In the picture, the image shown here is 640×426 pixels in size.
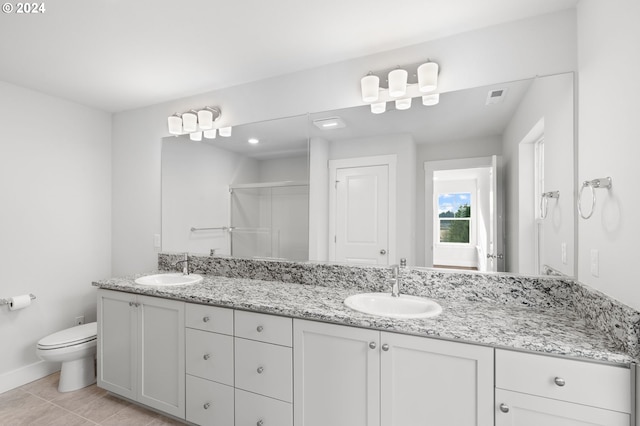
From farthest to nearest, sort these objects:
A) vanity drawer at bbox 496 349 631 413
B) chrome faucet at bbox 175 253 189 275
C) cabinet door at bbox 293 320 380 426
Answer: chrome faucet at bbox 175 253 189 275 → cabinet door at bbox 293 320 380 426 → vanity drawer at bbox 496 349 631 413

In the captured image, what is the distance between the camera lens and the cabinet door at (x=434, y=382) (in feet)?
4.10

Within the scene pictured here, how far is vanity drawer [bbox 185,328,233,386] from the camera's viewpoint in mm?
1785

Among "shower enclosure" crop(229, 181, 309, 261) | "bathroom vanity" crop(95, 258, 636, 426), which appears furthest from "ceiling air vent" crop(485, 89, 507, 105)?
"shower enclosure" crop(229, 181, 309, 261)

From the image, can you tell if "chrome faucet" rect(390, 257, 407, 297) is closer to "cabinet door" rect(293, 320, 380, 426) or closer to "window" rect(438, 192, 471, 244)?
"window" rect(438, 192, 471, 244)

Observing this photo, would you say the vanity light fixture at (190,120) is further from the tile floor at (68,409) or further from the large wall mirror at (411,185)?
the tile floor at (68,409)

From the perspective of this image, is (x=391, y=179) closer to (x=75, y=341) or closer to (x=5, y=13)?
(x=5, y=13)

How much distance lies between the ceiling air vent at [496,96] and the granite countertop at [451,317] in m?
1.11

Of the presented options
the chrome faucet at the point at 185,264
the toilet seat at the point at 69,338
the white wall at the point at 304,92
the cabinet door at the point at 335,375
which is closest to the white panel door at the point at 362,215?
the white wall at the point at 304,92

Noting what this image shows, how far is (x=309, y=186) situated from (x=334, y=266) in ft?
1.97

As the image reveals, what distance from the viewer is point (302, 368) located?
62.1 inches

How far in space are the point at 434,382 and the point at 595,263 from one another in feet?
2.81

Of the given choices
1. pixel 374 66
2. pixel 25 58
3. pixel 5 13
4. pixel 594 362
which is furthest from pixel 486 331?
pixel 25 58

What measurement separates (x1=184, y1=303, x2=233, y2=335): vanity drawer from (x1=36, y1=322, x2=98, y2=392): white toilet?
3.84 ft

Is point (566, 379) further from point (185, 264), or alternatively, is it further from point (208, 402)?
point (185, 264)
